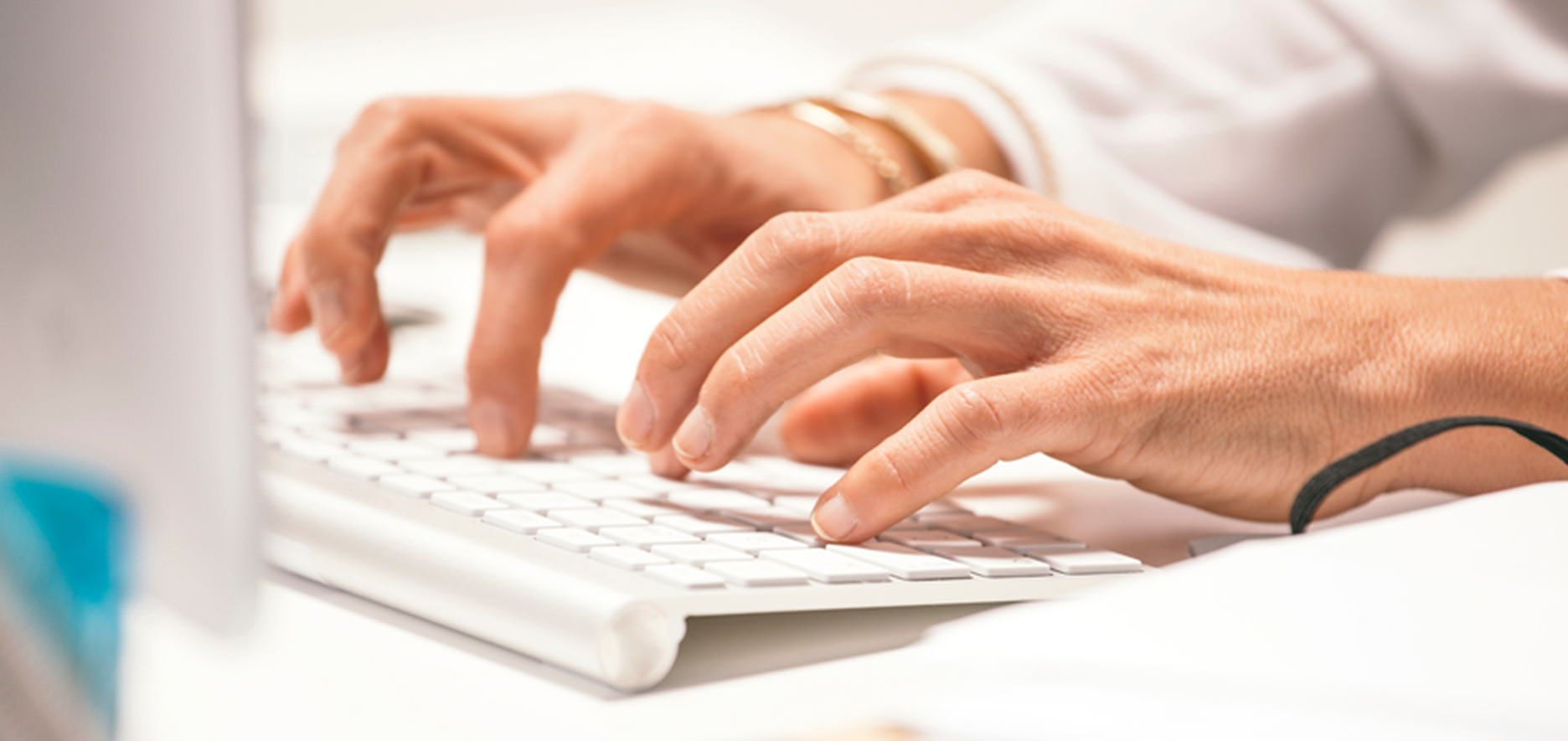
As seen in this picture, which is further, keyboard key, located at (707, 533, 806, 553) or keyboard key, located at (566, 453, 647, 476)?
keyboard key, located at (566, 453, 647, 476)

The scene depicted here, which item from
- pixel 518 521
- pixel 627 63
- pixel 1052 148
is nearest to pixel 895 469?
pixel 518 521

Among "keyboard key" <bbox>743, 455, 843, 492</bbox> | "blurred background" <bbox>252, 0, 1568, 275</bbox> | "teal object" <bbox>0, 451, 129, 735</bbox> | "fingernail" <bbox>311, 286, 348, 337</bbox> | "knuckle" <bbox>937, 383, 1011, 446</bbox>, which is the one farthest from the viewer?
"blurred background" <bbox>252, 0, 1568, 275</bbox>

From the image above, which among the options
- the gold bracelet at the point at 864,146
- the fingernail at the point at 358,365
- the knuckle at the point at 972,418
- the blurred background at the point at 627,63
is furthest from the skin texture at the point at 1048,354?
the blurred background at the point at 627,63

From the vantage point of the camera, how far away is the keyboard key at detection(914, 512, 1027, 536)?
0.51 m

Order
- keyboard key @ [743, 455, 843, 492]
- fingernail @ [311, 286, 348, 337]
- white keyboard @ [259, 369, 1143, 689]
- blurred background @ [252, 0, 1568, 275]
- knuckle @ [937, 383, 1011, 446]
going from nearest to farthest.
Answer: white keyboard @ [259, 369, 1143, 689], knuckle @ [937, 383, 1011, 446], keyboard key @ [743, 455, 843, 492], fingernail @ [311, 286, 348, 337], blurred background @ [252, 0, 1568, 275]

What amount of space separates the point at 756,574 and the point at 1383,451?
233 millimetres

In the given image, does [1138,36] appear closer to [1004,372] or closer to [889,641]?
[1004,372]

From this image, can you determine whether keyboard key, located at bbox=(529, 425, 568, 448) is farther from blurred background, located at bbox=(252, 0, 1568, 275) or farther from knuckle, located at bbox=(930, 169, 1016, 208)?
blurred background, located at bbox=(252, 0, 1568, 275)

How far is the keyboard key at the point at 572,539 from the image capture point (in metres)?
0.43

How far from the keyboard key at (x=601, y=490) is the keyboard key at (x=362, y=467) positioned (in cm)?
6

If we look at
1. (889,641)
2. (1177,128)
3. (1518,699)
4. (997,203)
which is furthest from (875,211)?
(1177,128)

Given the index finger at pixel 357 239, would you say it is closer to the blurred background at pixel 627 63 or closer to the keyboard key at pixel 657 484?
the keyboard key at pixel 657 484

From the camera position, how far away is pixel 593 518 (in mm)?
470

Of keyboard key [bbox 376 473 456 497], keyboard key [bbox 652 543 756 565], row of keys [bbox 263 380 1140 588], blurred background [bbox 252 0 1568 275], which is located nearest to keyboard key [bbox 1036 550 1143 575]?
row of keys [bbox 263 380 1140 588]
